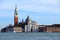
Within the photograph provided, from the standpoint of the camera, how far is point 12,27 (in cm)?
11869

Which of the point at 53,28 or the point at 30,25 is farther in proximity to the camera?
the point at 30,25

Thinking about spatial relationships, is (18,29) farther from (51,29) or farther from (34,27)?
(51,29)

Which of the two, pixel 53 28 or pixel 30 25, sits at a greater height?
pixel 30 25

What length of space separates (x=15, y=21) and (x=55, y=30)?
1817cm

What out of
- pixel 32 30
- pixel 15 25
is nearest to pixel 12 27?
pixel 15 25

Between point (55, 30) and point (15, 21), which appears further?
point (15, 21)

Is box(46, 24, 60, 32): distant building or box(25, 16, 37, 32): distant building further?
box(25, 16, 37, 32): distant building

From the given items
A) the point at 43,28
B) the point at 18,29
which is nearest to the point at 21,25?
the point at 18,29

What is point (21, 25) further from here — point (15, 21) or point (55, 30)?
point (55, 30)

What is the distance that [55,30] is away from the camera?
368ft

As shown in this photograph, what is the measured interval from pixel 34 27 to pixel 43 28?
12.7 ft

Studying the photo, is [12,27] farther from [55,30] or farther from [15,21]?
[55,30]

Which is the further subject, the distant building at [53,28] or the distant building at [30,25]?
the distant building at [30,25]

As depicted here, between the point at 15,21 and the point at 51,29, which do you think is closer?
the point at 51,29
